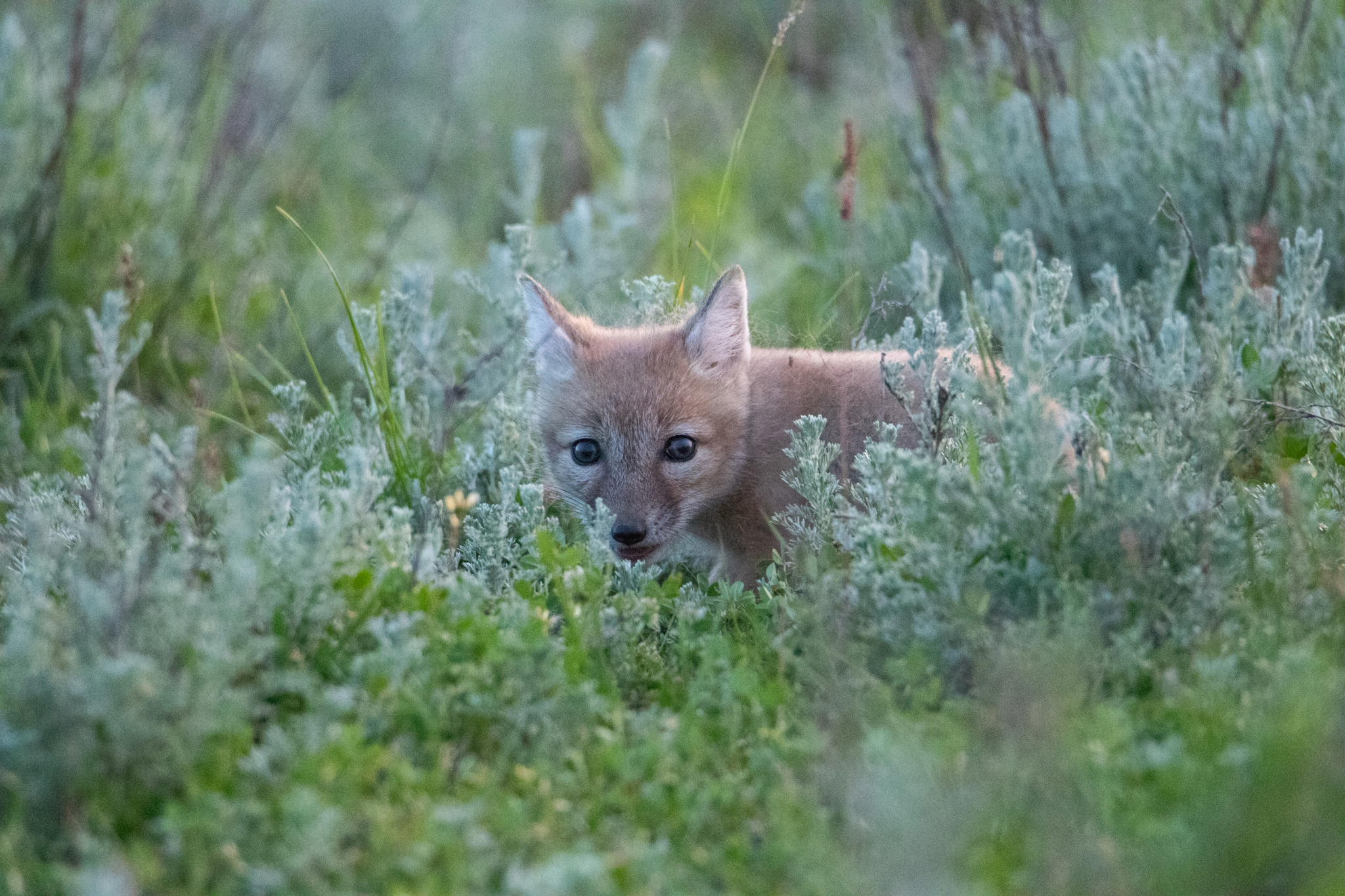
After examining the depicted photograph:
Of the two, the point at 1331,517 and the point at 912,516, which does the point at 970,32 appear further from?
the point at 912,516

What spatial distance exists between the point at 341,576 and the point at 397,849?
0.77 meters

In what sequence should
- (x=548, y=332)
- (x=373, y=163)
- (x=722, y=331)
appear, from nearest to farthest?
1. (x=722, y=331)
2. (x=548, y=332)
3. (x=373, y=163)

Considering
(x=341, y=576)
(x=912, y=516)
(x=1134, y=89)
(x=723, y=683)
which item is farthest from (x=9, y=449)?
(x=1134, y=89)

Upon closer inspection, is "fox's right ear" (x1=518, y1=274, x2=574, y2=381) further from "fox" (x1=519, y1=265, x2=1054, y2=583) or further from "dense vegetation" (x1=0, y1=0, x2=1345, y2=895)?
"dense vegetation" (x1=0, y1=0, x2=1345, y2=895)

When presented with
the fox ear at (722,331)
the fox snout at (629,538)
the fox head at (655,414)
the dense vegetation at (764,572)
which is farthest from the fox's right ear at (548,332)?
the fox snout at (629,538)

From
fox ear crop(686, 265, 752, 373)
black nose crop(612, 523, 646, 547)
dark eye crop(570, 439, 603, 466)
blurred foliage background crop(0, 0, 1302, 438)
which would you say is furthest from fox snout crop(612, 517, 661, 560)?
blurred foliage background crop(0, 0, 1302, 438)

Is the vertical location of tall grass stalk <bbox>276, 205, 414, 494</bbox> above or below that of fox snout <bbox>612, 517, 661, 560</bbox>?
above

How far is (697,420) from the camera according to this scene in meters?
3.61

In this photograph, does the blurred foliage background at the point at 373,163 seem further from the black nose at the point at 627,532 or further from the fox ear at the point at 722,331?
the black nose at the point at 627,532

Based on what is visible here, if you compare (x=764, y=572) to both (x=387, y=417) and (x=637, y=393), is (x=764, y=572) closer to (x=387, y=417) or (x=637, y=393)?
(x=637, y=393)

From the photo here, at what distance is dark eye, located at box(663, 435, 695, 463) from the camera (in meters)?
3.61

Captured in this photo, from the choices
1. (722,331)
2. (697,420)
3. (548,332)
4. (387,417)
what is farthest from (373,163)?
(697,420)

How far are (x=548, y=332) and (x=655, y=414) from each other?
1.54ft

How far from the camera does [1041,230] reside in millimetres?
4949
